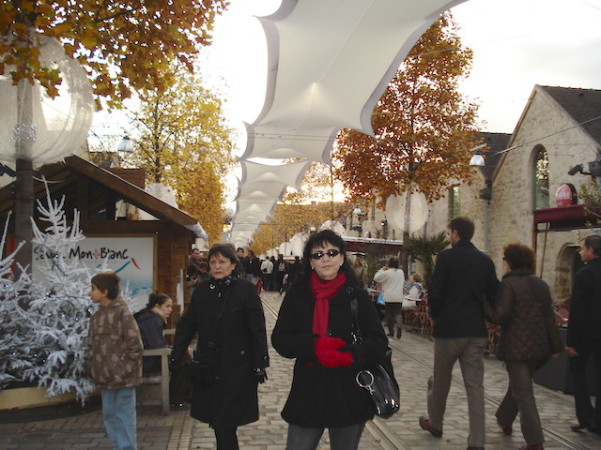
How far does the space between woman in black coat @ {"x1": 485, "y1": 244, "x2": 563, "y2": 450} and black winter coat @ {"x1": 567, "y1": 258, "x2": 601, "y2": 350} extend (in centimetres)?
65

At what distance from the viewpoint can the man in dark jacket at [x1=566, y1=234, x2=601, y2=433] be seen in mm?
5926

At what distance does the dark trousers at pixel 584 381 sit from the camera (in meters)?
5.99

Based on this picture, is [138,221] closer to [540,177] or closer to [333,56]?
[333,56]

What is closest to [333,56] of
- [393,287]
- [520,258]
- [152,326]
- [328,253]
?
[393,287]

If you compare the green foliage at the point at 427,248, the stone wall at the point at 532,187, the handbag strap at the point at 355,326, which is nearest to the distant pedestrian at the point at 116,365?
the handbag strap at the point at 355,326

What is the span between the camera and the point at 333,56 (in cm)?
984

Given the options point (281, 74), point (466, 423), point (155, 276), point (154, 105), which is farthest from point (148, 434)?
point (154, 105)

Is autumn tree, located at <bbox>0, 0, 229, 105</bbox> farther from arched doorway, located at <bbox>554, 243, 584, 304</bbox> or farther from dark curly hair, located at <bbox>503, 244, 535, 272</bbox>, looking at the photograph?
arched doorway, located at <bbox>554, 243, 584, 304</bbox>

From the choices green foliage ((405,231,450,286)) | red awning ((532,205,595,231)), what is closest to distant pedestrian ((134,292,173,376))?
red awning ((532,205,595,231))

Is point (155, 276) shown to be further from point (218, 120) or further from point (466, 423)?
point (218, 120)

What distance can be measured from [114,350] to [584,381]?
4381 millimetres

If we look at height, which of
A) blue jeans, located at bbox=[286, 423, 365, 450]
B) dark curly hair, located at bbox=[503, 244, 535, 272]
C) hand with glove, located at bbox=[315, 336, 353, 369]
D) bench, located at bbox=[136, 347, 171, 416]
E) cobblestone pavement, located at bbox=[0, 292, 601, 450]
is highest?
dark curly hair, located at bbox=[503, 244, 535, 272]

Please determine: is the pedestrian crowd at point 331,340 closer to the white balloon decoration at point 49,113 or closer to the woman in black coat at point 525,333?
the woman in black coat at point 525,333

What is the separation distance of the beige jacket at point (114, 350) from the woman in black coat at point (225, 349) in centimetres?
55
